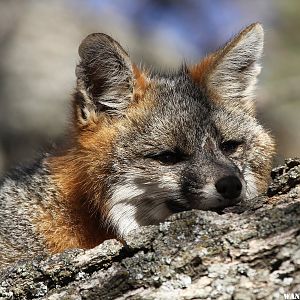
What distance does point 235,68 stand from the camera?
7789 millimetres

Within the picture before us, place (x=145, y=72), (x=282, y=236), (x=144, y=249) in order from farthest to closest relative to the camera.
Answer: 1. (x=145, y=72)
2. (x=144, y=249)
3. (x=282, y=236)

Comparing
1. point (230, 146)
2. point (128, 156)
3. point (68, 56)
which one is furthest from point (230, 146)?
point (68, 56)

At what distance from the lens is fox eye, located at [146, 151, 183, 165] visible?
6.78 m

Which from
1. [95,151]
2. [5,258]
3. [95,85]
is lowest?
[5,258]

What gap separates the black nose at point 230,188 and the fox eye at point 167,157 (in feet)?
2.53

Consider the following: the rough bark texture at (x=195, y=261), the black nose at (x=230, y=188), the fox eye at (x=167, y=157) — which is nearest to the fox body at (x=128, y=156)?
the fox eye at (x=167, y=157)

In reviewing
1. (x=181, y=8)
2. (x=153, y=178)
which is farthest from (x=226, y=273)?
(x=181, y=8)

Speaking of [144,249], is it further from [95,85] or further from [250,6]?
[250,6]

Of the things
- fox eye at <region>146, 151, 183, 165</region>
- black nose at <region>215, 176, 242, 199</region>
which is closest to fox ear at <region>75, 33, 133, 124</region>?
fox eye at <region>146, 151, 183, 165</region>

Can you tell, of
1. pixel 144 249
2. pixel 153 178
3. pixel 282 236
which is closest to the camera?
pixel 282 236

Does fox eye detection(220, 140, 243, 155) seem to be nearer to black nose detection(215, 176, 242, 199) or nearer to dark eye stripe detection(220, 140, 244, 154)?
dark eye stripe detection(220, 140, 244, 154)

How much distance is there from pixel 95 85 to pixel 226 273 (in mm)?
3175

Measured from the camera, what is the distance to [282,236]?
4660 millimetres

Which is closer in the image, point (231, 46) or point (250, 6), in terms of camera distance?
point (231, 46)
